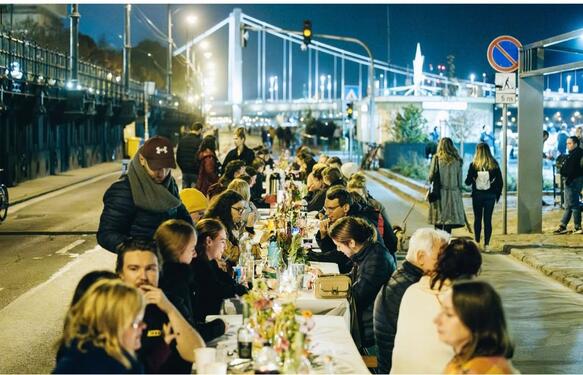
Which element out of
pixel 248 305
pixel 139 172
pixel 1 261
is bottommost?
pixel 1 261

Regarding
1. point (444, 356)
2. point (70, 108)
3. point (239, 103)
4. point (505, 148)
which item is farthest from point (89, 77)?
point (239, 103)

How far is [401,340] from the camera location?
5.43 m

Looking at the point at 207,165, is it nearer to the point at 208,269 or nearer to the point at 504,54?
the point at 504,54

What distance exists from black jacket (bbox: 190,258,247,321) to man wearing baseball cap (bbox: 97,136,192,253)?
483 mm

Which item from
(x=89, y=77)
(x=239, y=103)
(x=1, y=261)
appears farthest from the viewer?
(x=239, y=103)

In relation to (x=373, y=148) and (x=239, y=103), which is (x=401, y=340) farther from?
(x=239, y=103)

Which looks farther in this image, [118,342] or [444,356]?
[444,356]

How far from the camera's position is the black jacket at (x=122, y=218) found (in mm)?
7230

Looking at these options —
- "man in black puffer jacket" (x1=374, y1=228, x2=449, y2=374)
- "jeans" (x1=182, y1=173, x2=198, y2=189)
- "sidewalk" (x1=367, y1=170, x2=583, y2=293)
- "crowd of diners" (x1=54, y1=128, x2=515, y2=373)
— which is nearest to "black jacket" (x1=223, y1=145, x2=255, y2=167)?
"jeans" (x1=182, y1=173, x2=198, y2=189)

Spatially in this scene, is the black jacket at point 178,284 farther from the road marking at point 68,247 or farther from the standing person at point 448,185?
the road marking at point 68,247

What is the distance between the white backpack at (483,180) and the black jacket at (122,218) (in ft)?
26.0

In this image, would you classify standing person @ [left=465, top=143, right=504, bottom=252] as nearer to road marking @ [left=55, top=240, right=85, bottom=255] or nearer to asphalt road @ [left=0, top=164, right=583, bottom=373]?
asphalt road @ [left=0, top=164, right=583, bottom=373]

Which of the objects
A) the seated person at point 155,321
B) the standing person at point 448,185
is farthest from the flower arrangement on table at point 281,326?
the standing person at point 448,185

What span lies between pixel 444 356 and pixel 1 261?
408 inches
